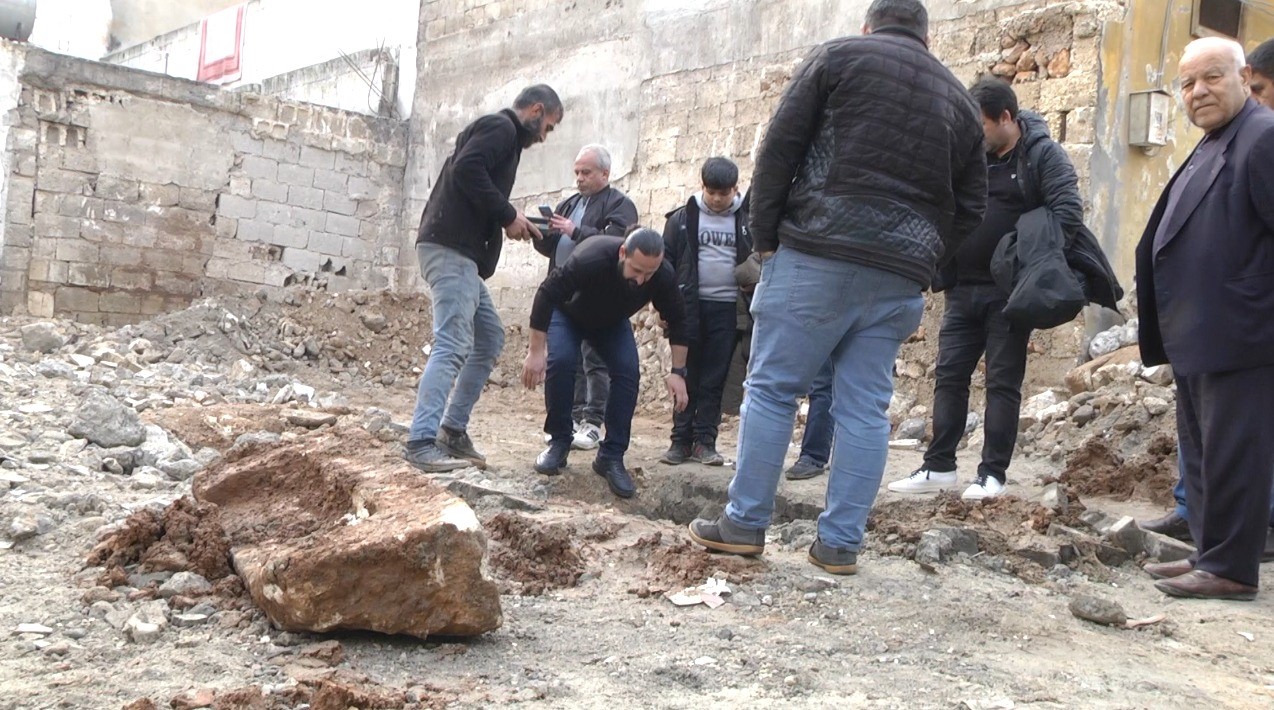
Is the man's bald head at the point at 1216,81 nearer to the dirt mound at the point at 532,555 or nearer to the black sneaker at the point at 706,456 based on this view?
the dirt mound at the point at 532,555

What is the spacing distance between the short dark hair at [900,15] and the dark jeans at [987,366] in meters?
1.51

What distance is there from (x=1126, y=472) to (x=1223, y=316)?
2.22m

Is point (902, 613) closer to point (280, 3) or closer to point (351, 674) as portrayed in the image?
point (351, 674)

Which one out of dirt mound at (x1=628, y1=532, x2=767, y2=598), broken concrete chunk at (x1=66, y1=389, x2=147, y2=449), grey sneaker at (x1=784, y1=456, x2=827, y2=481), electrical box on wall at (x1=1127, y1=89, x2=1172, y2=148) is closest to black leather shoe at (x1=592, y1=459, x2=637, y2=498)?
grey sneaker at (x1=784, y1=456, x2=827, y2=481)

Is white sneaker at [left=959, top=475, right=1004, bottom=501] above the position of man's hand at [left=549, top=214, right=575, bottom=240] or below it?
below

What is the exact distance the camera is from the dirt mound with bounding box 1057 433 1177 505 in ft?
17.8

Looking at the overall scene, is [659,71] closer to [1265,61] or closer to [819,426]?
[819,426]

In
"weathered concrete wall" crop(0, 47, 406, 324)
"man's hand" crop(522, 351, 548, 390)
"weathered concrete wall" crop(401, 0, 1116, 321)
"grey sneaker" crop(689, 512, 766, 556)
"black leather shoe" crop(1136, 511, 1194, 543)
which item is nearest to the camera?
"grey sneaker" crop(689, 512, 766, 556)

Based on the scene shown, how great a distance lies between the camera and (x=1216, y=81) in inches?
144

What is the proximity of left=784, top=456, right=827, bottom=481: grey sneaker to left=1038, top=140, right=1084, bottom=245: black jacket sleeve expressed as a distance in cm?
171

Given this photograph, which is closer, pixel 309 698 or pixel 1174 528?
pixel 309 698

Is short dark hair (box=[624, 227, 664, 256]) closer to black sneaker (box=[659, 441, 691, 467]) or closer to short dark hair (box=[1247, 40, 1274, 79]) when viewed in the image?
black sneaker (box=[659, 441, 691, 467])

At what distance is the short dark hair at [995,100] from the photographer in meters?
4.70

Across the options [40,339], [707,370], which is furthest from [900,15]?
[40,339]
